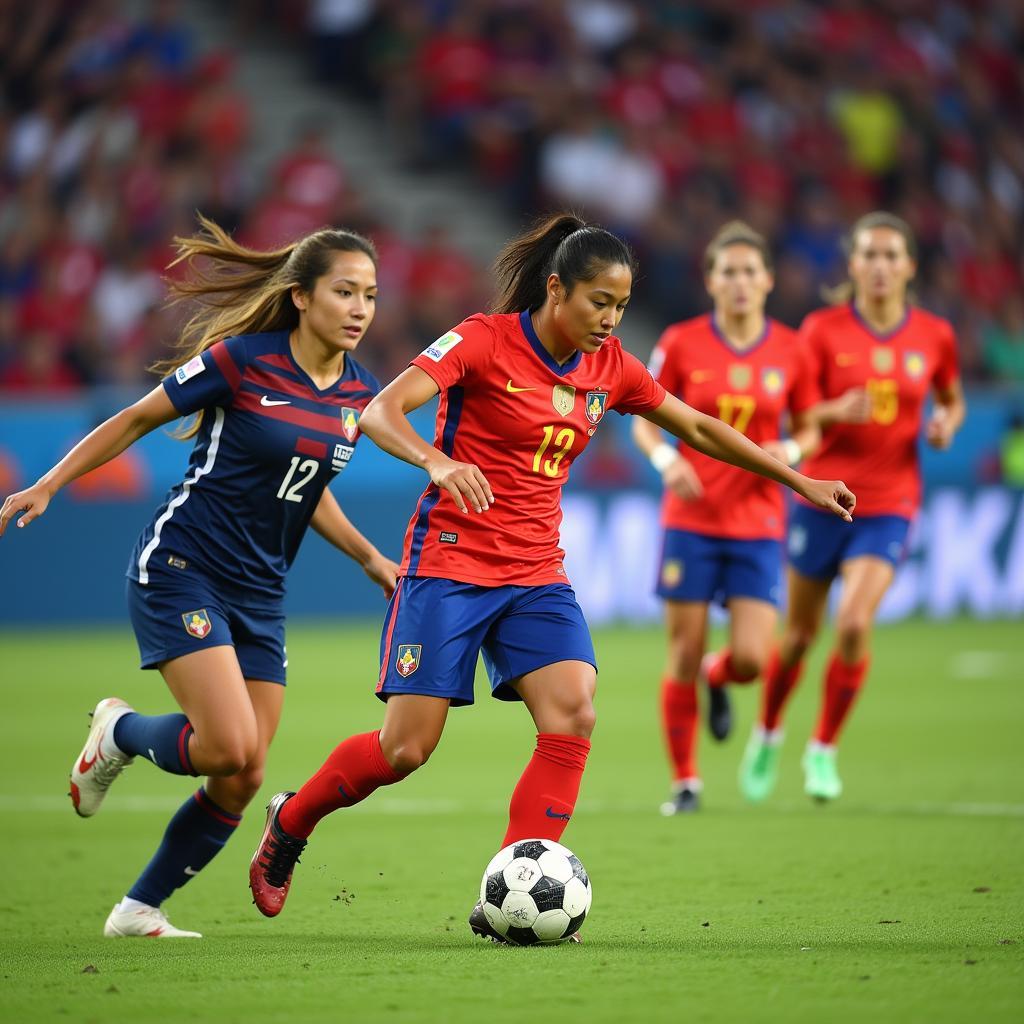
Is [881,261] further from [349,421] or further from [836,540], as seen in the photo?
[349,421]

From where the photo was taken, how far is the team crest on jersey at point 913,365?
29.5 ft

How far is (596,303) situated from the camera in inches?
207

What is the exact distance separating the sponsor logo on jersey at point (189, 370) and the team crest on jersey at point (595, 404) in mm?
1200

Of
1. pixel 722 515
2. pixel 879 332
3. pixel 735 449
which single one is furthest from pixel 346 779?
pixel 879 332

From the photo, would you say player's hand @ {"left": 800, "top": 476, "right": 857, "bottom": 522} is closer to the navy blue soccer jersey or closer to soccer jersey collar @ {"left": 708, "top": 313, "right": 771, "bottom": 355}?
the navy blue soccer jersey

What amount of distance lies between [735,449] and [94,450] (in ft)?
6.54

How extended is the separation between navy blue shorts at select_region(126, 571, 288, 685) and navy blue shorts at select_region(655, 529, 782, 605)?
305 centimetres

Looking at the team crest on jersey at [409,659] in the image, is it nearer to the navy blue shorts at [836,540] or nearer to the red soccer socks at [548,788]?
the red soccer socks at [548,788]

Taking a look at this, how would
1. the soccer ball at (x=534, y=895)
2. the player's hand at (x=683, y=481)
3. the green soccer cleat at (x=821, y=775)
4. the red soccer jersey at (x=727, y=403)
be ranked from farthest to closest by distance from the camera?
the red soccer jersey at (x=727, y=403)
the green soccer cleat at (x=821, y=775)
the player's hand at (x=683, y=481)
the soccer ball at (x=534, y=895)

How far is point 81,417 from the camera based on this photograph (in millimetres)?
15273

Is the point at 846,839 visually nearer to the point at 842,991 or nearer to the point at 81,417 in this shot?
the point at 842,991

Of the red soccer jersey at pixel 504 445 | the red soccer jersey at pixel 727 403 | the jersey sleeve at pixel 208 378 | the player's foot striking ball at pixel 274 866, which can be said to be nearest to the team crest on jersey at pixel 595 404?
the red soccer jersey at pixel 504 445

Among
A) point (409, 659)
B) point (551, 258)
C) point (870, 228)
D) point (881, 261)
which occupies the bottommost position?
point (409, 659)

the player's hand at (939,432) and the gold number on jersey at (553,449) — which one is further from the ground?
the player's hand at (939,432)
